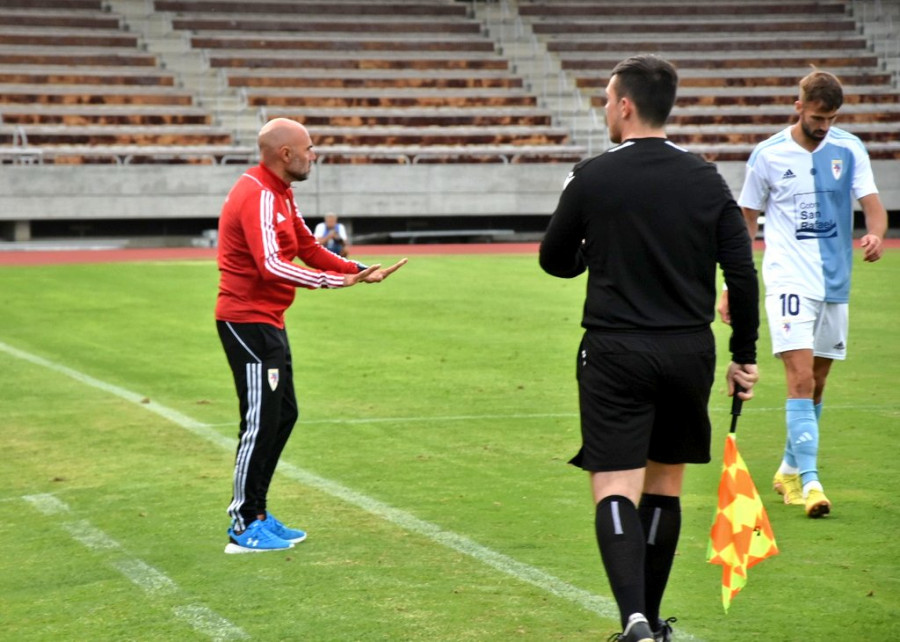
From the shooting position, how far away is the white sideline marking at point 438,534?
17.7 feet

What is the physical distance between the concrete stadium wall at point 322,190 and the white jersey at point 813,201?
26745mm

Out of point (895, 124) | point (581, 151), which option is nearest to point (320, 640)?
point (581, 151)

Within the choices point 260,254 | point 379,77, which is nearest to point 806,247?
point 260,254

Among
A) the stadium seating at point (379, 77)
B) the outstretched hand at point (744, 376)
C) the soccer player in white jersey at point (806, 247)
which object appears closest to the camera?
the outstretched hand at point (744, 376)

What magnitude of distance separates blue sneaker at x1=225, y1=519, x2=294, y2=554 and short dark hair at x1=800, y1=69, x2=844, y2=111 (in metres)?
3.29

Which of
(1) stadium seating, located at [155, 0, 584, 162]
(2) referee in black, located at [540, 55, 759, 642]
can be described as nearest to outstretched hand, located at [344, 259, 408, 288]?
(2) referee in black, located at [540, 55, 759, 642]

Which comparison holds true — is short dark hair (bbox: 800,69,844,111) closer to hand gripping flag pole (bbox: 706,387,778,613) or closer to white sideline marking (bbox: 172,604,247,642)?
hand gripping flag pole (bbox: 706,387,778,613)

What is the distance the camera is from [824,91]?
6.68 metres

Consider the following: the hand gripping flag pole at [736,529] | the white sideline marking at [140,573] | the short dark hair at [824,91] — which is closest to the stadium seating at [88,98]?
the white sideline marking at [140,573]

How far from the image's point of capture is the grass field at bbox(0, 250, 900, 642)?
17.2ft

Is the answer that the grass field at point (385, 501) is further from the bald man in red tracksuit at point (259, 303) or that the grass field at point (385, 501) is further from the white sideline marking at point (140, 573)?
the bald man in red tracksuit at point (259, 303)

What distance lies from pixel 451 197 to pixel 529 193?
1988 millimetres

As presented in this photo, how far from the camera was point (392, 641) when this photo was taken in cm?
489

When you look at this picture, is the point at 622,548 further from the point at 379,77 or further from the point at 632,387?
the point at 379,77
